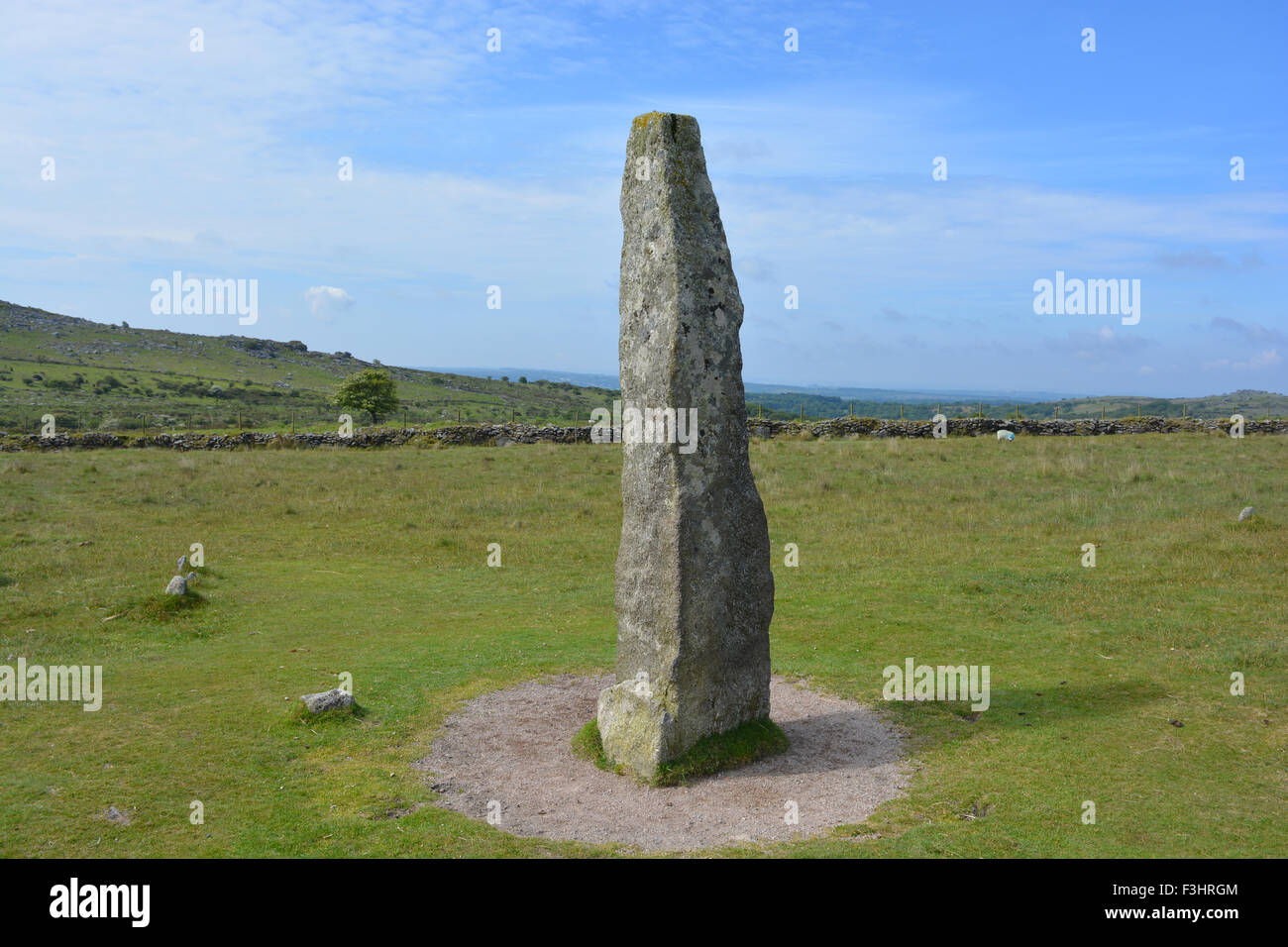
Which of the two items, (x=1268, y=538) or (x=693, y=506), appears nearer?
(x=693, y=506)

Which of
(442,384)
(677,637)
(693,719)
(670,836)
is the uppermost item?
(442,384)

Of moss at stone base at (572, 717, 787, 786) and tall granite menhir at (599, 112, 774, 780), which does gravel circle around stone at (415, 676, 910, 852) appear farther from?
tall granite menhir at (599, 112, 774, 780)

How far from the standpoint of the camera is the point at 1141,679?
11.6 m

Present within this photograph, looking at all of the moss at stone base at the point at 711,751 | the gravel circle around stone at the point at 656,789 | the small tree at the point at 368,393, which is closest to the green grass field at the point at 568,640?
the gravel circle around stone at the point at 656,789

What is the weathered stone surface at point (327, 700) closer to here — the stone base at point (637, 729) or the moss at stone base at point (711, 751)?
the moss at stone base at point (711, 751)

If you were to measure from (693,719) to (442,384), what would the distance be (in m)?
103

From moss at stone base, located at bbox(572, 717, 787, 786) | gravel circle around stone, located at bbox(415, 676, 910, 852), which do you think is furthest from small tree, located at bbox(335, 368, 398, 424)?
moss at stone base, located at bbox(572, 717, 787, 786)

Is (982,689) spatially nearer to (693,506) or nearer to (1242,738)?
(1242,738)

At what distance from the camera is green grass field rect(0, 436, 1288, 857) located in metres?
8.08

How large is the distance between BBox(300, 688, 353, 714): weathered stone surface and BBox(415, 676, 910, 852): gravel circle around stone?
3.95 ft

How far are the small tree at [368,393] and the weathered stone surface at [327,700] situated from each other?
54002 millimetres

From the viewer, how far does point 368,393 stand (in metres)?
63.7

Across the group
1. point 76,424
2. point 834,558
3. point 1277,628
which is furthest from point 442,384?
point 1277,628

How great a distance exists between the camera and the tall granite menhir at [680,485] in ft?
30.3
